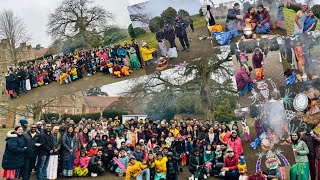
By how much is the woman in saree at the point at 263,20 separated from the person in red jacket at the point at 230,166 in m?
2.61

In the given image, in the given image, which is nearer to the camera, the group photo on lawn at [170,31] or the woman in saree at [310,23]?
the group photo on lawn at [170,31]

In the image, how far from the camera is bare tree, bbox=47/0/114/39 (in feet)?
36.1

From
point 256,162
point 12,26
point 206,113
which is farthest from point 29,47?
point 256,162

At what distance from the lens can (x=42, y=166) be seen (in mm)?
9484

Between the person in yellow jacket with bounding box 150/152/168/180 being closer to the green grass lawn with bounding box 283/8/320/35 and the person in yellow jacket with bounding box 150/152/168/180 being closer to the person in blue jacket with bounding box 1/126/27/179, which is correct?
the person in blue jacket with bounding box 1/126/27/179

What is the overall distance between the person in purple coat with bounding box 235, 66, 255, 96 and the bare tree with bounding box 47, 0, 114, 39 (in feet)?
12.5

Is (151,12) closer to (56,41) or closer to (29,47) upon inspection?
(56,41)

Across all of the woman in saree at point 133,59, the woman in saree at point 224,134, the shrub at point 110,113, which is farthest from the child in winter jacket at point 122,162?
the shrub at point 110,113

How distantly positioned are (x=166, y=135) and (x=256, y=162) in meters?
2.54

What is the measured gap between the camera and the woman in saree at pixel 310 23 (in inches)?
379

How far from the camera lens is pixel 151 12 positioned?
30.8 feet

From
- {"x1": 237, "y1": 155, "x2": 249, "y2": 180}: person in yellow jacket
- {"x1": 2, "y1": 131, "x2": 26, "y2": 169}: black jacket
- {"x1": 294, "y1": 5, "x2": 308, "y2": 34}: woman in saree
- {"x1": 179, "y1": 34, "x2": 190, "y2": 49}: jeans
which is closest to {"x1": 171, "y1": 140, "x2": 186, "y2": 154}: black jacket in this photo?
{"x1": 237, "y1": 155, "x2": 249, "y2": 180}: person in yellow jacket

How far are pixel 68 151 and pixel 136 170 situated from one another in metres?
1.51

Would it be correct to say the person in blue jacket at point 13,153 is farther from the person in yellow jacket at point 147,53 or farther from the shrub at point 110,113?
the shrub at point 110,113
